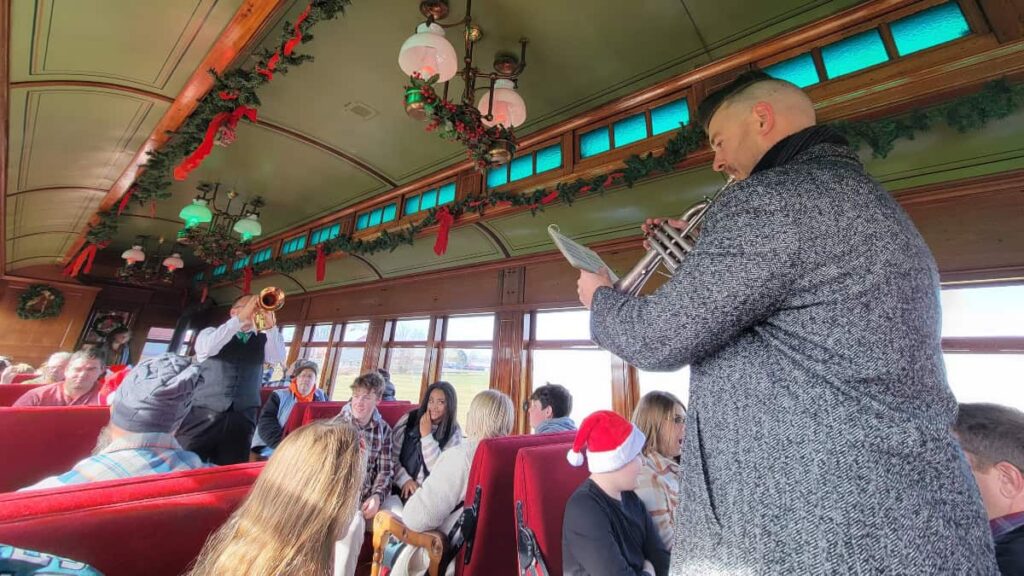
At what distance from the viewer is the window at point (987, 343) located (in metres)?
2.39

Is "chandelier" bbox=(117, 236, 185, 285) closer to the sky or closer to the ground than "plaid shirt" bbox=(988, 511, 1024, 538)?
closer to the sky


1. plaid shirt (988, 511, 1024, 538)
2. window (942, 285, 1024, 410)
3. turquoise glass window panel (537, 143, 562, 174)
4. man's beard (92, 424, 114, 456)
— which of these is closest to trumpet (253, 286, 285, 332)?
man's beard (92, 424, 114, 456)

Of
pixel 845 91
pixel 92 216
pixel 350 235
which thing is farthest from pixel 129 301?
pixel 845 91

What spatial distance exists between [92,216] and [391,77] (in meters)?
6.34

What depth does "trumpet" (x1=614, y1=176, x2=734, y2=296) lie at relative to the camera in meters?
0.86

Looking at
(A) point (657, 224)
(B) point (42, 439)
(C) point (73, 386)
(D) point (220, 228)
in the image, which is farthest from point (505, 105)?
(D) point (220, 228)

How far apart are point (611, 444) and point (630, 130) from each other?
2.85 m

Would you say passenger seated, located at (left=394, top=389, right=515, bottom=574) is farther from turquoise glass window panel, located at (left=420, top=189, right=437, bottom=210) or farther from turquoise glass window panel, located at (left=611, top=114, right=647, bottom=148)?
turquoise glass window panel, located at (left=420, top=189, right=437, bottom=210)

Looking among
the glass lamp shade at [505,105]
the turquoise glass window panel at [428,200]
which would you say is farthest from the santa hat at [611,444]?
the turquoise glass window panel at [428,200]

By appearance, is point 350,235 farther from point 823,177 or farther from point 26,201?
point 823,177

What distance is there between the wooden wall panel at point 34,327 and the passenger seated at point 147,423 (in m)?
13.0

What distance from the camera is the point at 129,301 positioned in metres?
10.7

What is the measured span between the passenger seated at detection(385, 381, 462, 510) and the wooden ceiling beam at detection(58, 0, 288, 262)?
9.48ft

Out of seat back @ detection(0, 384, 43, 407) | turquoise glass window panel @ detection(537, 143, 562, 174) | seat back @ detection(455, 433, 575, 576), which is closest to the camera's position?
seat back @ detection(455, 433, 575, 576)
